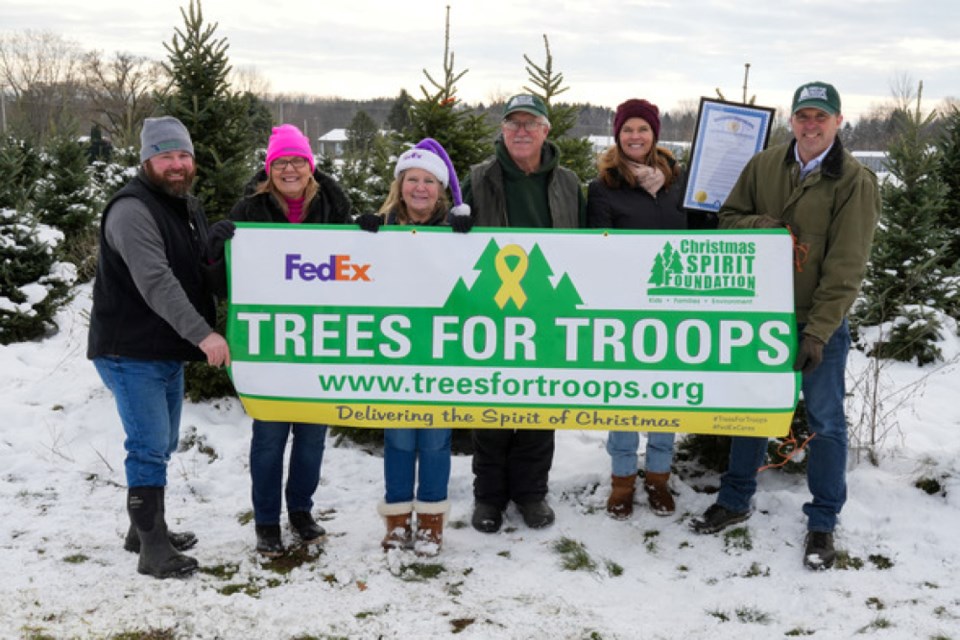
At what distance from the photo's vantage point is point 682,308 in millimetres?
4230

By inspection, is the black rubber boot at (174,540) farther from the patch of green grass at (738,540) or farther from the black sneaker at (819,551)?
the black sneaker at (819,551)

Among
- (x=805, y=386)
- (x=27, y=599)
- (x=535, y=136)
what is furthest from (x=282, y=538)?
(x=805, y=386)

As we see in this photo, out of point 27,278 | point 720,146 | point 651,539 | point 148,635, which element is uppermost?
point 720,146

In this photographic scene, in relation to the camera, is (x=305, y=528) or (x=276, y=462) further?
(x=305, y=528)

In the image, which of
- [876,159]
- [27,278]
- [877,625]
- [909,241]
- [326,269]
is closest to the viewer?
[877,625]

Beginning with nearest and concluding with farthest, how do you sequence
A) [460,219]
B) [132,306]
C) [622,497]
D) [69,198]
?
[132,306]
[460,219]
[622,497]
[69,198]

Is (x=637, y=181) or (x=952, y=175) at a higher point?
(x=952, y=175)

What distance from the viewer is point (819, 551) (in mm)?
4270

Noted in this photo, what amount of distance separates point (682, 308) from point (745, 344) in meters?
0.40

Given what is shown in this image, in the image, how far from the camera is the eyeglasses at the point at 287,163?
410cm

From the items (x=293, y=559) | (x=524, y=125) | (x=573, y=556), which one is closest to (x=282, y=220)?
(x=524, y=125)

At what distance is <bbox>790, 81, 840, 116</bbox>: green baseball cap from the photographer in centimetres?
396

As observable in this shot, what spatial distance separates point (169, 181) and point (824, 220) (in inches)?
138

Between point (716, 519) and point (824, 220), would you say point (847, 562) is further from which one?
point (824, 220)
